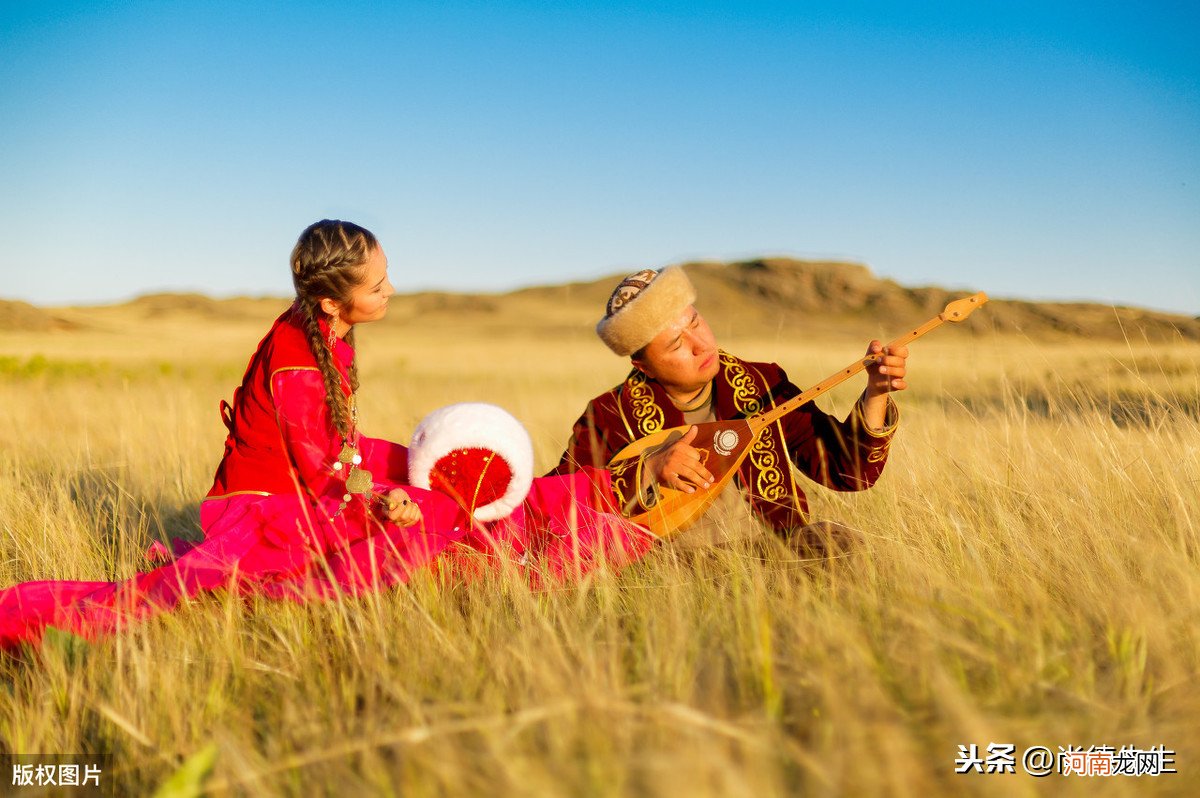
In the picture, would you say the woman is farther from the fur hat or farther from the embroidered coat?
the fur hat

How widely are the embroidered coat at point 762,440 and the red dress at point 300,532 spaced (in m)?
0.24

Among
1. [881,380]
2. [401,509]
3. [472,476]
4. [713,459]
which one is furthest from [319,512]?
[881,380]

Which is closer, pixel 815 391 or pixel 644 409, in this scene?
pixel 815 391

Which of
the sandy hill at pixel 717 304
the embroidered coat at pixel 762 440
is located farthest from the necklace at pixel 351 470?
the sandy hill at pixel 717 304

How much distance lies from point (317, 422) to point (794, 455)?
1.78 m

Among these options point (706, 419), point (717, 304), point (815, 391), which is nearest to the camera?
point (815, 391)

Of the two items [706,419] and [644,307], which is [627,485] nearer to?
[706,419]

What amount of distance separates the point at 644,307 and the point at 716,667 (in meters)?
1.46

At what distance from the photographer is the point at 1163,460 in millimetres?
3412

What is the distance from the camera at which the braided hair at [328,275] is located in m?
3.09

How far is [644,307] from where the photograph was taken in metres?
3.08

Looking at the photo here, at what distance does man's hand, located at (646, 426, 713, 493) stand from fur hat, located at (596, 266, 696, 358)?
38 centimetres

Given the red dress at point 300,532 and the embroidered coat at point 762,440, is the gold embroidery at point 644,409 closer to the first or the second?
the embroidered coat at point 762,440

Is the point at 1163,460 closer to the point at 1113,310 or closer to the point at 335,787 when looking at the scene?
the point at 1113,310
